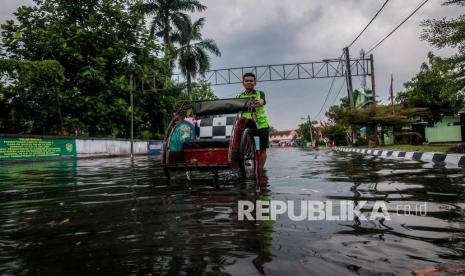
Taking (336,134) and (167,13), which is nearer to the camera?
(167,13)

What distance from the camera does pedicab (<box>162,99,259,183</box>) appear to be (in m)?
5.46

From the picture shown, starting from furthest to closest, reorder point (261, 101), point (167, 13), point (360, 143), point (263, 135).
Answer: point (167, 13), point (360, 143), point (263, 135), point (261, 101)

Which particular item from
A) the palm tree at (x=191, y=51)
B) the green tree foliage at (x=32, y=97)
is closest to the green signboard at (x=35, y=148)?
the green tree foliage at (x=32, y=97)

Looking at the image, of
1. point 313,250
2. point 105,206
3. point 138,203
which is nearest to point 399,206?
point 313,250

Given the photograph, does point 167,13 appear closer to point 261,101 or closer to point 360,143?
point 360,143

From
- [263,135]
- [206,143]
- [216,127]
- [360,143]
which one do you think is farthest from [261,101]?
[360,143]

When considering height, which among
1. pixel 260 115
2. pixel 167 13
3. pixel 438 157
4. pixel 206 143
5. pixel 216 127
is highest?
pixel 167 13

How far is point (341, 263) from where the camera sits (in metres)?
1.90

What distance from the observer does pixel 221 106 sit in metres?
6.18

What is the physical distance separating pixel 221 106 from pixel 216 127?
355mm

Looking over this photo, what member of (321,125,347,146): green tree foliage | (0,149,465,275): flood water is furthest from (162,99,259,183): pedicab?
(321,125,347,146): green tree foliage

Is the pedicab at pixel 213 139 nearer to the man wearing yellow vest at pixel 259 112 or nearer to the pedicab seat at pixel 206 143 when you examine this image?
the pedicab seat at pixel 206 143

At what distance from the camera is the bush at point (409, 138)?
76.3ft

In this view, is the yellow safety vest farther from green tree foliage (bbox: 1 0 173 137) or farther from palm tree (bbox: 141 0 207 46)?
Answer: palm tree (bbox: 141 0 207 46)
